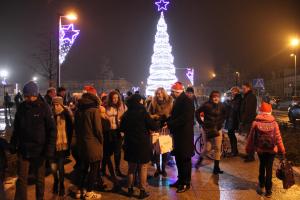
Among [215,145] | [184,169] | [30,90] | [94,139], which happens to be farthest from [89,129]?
[215,145]

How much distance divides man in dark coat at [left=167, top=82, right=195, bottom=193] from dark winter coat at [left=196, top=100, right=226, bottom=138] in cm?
154

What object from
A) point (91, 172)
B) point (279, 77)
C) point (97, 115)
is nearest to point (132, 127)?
point (97, 115)

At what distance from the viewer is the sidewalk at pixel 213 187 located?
6.58 m

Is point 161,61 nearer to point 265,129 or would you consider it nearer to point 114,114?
point 114,114

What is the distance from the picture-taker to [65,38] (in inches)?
600

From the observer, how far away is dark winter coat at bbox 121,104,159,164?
6.36m

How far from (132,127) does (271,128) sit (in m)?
2.61

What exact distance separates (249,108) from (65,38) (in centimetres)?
906

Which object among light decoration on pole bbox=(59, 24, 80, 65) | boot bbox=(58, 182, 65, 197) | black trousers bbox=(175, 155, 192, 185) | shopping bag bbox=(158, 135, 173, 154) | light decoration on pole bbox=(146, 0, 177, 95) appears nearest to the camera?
boot bbox=(58, 182, 65, 197)

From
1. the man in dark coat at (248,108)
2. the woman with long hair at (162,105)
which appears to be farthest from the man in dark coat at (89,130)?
the man in dark coat at (248,108)

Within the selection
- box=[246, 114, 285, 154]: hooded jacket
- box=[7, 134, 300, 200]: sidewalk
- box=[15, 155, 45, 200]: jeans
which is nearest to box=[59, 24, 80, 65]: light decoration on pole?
box=[7, 134, 300, 200]: sidewalk

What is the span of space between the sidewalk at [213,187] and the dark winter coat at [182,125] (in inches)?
32.3

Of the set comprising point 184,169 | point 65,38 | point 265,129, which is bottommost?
point 184,169

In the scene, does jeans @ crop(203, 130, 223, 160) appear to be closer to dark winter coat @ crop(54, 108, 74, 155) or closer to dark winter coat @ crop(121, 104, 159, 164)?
dark winter coat @ crop(121, 104, 159, 164)
